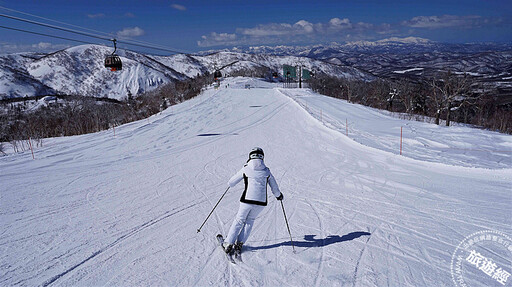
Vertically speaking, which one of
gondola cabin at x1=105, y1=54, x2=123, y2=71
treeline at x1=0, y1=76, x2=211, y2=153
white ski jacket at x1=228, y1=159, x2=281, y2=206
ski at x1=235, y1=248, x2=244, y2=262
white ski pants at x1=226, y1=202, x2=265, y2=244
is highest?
gondola cabin at x1=105, y1=54, x2=123, y2=71

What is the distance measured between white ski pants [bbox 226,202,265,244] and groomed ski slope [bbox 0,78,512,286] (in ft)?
1.33

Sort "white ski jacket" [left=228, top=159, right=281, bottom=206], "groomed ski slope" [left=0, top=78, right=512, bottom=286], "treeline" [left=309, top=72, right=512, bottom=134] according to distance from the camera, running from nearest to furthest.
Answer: "groomed ski slope" [left=0, top=78, right=512, bottom=286] → "white ski jacket" [left=228, top=159, right=281, bottom=206] → "treeline" [left=309, top=72, right=512, bottom=134]

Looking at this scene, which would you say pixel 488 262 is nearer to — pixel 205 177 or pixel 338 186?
pixel 338 186

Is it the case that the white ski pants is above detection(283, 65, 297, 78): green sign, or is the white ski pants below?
below

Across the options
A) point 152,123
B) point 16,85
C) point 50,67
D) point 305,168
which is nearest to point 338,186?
point 305,168

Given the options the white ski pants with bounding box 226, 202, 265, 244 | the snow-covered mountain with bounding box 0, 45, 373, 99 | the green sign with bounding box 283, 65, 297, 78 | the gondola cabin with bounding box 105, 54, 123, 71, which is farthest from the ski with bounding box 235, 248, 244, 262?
the snow-covered mountain with bounding box 0, 45, 373, 99

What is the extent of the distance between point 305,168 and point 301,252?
5.69 m

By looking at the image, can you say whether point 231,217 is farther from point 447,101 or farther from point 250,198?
point 447,101

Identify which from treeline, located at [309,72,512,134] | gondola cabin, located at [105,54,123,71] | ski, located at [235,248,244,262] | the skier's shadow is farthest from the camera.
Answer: treeline, located at [309,72,512,134]

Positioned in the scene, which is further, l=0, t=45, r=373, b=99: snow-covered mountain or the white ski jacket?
l=0, t=45, r=373, b=99: snow-covered mountain

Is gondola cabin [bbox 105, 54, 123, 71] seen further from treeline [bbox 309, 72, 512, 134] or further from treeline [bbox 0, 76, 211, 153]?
treeline [bbox 309, 72, 512, 134]

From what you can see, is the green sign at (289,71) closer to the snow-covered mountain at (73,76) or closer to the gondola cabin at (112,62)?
the gondola cabin at (112,62)

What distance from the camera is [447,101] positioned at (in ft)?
94.4

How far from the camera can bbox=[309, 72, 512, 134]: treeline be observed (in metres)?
28.5
